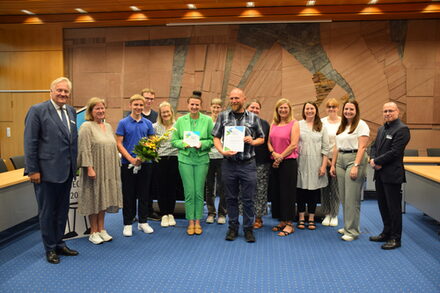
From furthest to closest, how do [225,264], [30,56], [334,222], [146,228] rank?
[30,56], [334,222], [146,228], [225,264]

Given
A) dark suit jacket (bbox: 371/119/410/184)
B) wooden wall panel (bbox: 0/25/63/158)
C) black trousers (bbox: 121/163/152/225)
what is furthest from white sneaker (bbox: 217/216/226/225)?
wooden wall panel (bbox: 0/25/63/158)

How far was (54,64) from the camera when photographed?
24.2ft

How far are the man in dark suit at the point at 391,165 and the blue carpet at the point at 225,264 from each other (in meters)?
0.34

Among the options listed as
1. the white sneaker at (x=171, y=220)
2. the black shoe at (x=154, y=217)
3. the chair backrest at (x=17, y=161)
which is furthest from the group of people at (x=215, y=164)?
the chair backrest at (x=17, y=161)

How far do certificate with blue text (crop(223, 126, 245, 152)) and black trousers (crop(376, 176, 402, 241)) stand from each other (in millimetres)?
1487

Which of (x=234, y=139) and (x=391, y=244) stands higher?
(x=234, y=139)

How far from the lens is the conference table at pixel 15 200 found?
3.42 m

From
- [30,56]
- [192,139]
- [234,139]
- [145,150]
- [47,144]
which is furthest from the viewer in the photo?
[30,56]

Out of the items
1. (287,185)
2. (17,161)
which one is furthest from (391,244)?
(17,161)

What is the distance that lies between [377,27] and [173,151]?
15.9 ft

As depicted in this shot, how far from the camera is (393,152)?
334cm

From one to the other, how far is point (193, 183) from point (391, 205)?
6.84 feet

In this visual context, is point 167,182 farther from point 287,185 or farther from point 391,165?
point 391,165

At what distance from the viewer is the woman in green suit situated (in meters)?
3.90
